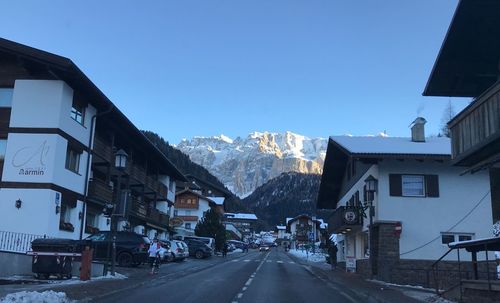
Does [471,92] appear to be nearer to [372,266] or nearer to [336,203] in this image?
[372,266]

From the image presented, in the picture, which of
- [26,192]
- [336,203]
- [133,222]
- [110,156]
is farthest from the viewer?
[336,203]

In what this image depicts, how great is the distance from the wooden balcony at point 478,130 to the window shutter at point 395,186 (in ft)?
46.9

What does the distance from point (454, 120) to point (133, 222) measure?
33116 millimetres

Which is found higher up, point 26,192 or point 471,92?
point 471,92

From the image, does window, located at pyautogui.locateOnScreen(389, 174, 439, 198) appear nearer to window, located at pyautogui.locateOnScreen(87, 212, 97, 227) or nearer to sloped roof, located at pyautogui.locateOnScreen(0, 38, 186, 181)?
sloped roof, located at pyautogui.locateOnScreen(0, 38, 186, 181)

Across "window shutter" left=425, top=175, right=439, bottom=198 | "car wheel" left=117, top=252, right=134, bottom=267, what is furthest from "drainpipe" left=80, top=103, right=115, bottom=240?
"window shutter" left=425, top=175, right=439, bottom=198

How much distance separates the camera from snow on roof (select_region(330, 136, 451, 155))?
2983 centimetres

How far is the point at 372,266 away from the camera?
29.9 metres

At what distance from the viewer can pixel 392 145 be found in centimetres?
3238

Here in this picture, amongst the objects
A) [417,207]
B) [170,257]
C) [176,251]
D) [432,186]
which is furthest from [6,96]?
[432,186]

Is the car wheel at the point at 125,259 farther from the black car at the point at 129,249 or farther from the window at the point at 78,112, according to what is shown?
the window at the point at 78,112

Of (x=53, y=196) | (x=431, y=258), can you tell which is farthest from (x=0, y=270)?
(x=431, y=258)

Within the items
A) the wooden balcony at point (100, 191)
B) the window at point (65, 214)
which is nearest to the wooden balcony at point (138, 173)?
the wooden balcony at point (100, 191)

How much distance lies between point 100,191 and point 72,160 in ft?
12.7
